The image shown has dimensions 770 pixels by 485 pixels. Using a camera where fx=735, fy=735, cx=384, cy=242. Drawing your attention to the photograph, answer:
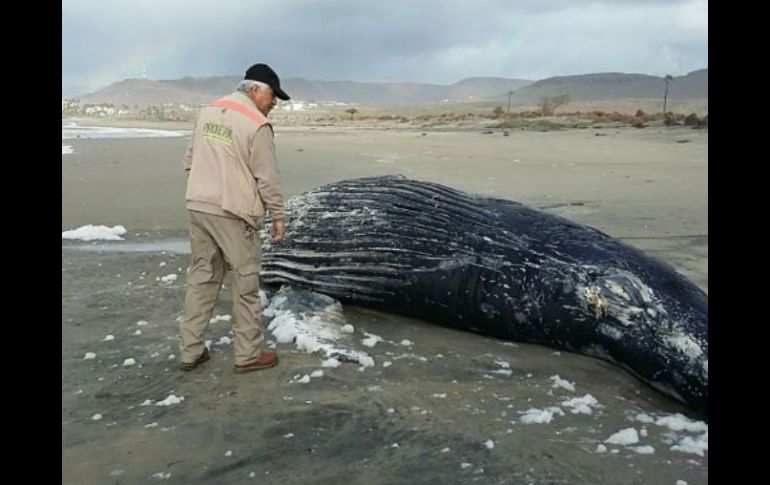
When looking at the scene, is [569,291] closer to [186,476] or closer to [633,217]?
[186,476]

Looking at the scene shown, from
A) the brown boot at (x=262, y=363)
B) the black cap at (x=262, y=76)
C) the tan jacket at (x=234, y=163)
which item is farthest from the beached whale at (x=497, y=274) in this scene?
the black cap at (x=262, y=76)

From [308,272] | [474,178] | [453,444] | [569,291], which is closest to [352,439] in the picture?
[453,444]

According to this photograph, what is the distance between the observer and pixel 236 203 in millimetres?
4504

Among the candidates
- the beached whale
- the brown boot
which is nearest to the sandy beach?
the brown boot

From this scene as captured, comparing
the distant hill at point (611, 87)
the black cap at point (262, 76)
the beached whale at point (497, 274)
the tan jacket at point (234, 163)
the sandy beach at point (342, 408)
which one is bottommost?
the sandy beach at point (342, 408)

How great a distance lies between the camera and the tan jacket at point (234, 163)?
4.45 metres

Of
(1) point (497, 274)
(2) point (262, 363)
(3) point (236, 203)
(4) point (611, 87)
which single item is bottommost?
(2) point (262, 363)

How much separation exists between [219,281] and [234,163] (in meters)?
0.86

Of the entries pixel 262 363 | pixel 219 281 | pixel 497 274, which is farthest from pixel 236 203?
pixel 497 274

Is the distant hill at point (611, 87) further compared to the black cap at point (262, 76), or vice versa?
the distant hill at point (611, 87)

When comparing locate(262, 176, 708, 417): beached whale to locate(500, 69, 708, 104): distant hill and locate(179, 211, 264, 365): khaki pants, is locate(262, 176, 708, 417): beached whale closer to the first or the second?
locate(179, 211, 264, 365): khaki pants

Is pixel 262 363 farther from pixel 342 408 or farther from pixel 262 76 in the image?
pixel 262 76

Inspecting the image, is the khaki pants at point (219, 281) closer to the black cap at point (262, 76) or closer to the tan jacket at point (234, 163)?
the tan jacket at point (234, 163)
